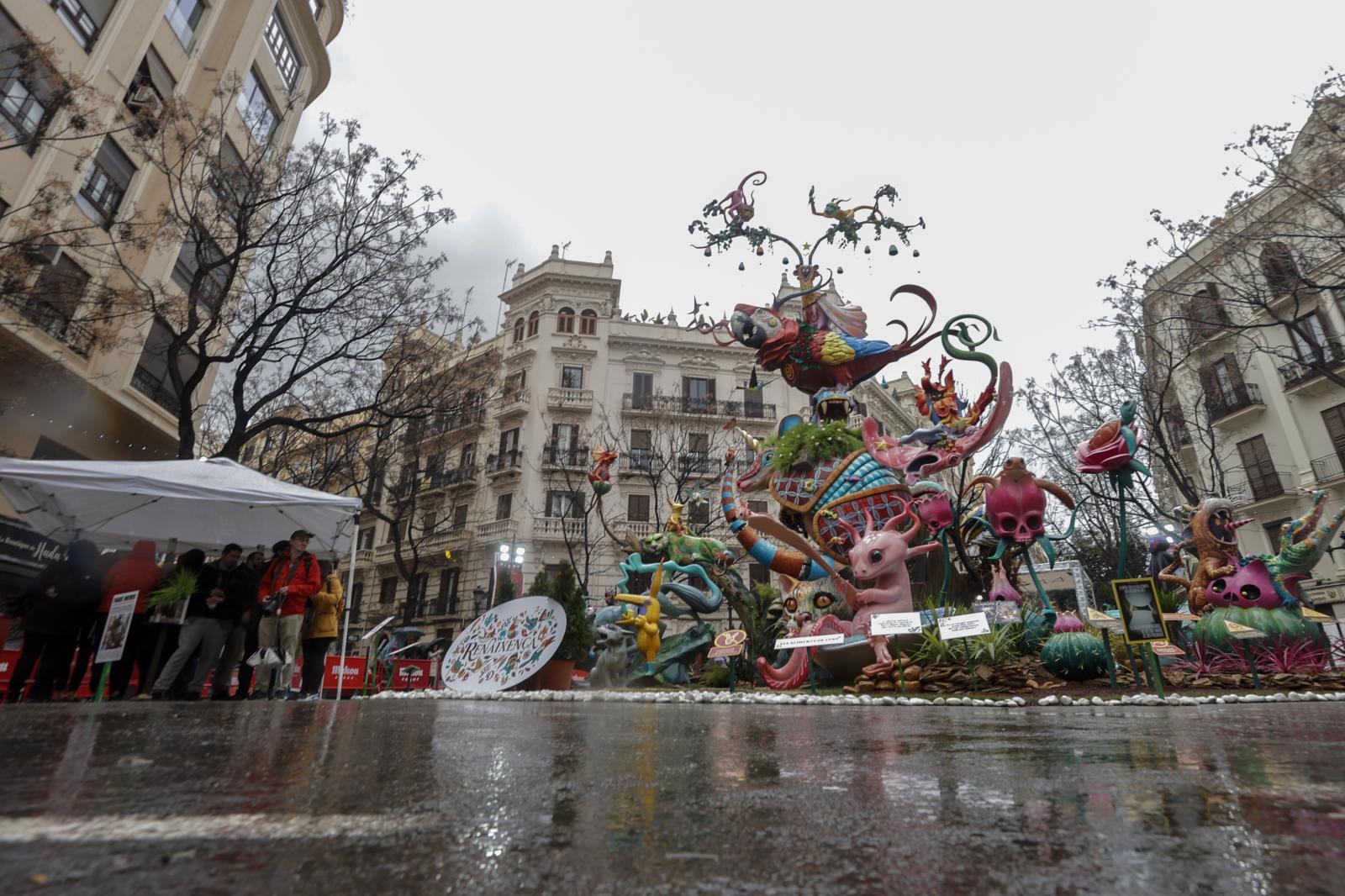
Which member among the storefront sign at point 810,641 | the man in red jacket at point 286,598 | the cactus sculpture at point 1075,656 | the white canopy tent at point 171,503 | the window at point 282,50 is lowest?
the cactus sculpture at point 1075,656

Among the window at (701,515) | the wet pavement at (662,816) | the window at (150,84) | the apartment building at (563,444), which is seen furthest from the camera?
the apartment building at (563,444)

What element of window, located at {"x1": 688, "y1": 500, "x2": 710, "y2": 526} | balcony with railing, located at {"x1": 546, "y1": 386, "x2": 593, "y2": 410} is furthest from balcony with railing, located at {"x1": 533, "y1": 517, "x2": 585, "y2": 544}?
window, located at {"x1": 688, "y1": 500, "x2": 710, "y2": 526}

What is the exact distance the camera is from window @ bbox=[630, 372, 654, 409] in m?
32.7

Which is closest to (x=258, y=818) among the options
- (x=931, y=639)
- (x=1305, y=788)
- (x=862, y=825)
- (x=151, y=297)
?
(x=862, y=825)

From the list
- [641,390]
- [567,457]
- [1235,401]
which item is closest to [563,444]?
[567,457]

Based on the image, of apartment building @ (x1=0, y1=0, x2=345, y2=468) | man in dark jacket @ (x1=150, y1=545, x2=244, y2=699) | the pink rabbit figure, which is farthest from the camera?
apartment building @ (x1=0, y1=0, x2=345, y2=468)

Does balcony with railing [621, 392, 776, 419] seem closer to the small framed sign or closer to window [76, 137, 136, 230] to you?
window [76, 137, 136, 230]

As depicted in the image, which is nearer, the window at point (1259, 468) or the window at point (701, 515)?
the window at point (1259, 468)

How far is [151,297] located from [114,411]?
5.02 meters

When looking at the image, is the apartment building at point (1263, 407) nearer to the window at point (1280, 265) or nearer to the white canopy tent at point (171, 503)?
the window at point (1280, 265)

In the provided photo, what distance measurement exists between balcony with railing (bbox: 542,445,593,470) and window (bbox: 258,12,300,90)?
1551cm

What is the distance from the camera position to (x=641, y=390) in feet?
110

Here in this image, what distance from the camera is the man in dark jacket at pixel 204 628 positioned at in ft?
21.9

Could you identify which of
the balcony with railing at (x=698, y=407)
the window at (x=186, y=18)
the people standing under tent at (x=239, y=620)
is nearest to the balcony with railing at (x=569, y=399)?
the balcony with railing at (x=698, y=407)
